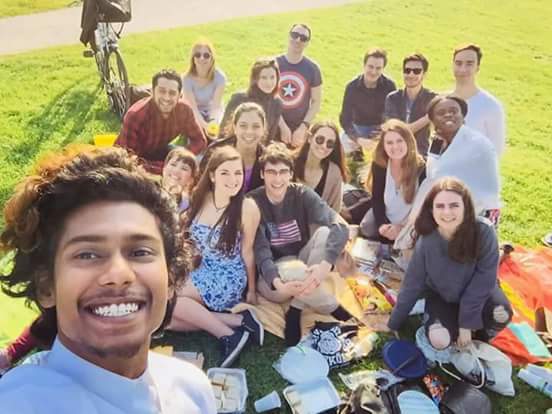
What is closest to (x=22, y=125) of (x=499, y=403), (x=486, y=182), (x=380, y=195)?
(x=380, y=195)

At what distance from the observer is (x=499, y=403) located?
3861mm

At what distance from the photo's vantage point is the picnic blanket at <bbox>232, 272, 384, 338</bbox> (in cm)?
436

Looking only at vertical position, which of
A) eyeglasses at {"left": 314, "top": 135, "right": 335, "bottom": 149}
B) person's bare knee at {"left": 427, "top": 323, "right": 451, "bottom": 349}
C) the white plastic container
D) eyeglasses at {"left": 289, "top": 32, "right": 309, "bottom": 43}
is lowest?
the white plastic container

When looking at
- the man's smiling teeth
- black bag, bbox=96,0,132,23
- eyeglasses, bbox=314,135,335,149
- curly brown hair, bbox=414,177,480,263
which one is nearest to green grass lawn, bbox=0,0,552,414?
curly brown hair, bbox=414,177,480,263

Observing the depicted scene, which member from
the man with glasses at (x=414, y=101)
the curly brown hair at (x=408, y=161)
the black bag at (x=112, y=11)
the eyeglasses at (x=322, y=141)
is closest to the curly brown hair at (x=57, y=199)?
the eyeglasses at (x=322, y=141)

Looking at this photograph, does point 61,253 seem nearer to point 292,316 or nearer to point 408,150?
point 292,316

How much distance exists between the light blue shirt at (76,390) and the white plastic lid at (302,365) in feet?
7.06

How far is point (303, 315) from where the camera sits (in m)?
4.49

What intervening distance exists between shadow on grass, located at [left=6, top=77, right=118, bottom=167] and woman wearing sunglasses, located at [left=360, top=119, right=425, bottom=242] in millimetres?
3722

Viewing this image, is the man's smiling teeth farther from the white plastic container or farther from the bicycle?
the bicycle

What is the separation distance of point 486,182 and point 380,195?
3.13 ft

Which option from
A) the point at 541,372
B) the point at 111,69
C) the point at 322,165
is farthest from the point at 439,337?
the point at 111,69

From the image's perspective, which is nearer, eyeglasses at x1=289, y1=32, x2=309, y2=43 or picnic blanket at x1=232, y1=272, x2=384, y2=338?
picnic blanket at x1=232, y1=272, x2=384, y2=338

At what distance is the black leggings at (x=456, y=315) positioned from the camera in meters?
4.07
